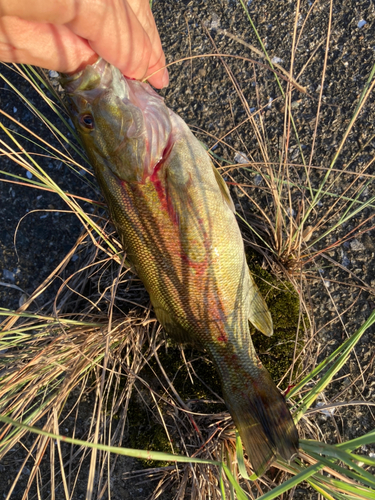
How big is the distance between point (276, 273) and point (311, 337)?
398mm

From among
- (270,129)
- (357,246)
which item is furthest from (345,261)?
(270,129)

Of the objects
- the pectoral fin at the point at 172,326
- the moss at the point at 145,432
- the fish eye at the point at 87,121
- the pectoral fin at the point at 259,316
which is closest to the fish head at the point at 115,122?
the fish eye at the point at 87,121

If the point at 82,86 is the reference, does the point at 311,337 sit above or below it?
below

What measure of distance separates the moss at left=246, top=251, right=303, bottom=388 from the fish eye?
1.16 m

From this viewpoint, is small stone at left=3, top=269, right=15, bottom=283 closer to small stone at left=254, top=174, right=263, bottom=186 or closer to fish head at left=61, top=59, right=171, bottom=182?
fish head at left=61, top=59, right=171, bottom=182

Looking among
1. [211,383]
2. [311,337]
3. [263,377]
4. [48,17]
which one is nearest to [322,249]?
[311,337]

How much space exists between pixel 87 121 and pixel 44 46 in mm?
364

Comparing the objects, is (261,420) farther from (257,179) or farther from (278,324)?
(257,179)

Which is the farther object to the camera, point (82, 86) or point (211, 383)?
point (211, 383)

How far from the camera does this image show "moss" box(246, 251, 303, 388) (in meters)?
2.05

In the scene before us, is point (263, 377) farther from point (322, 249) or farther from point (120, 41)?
point (120, 41)

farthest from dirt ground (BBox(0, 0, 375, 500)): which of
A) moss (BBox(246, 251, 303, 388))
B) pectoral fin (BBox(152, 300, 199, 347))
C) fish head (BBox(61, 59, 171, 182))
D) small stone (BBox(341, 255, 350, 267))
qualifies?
pectoral fin (BBox(152, 300, 199, 347))

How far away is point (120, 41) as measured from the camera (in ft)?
5.41

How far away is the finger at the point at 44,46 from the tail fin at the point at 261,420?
1656 mm
